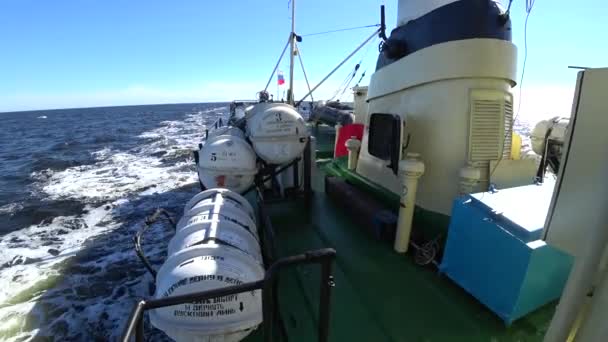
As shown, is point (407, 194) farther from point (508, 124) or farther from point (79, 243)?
point (79, 243)

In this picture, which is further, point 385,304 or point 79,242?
point 79,242

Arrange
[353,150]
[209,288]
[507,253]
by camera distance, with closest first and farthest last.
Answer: [209,288]
[507,253]
[353,150]

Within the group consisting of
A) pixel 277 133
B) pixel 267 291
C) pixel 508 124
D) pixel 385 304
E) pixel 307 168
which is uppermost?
pixel 508 124

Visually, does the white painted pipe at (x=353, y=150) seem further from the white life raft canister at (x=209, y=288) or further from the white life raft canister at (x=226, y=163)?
the white life raft canister at (x=209, y=288)

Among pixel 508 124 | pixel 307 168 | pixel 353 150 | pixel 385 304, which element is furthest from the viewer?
pixel 353 150

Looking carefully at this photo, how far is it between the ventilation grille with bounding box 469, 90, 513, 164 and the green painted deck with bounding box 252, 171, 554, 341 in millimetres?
1698

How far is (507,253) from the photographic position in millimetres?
2781

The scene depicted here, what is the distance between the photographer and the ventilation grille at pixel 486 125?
156 inches

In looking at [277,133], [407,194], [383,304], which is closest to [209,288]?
[383,304]

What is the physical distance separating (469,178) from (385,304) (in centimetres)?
190

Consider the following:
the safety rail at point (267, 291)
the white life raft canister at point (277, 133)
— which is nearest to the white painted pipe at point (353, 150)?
the white life raft canister at point (277, 133)

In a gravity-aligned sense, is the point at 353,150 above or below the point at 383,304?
above

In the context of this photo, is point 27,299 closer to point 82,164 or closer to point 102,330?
point 102,330

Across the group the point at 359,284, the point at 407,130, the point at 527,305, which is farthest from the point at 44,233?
the point at 527,305
